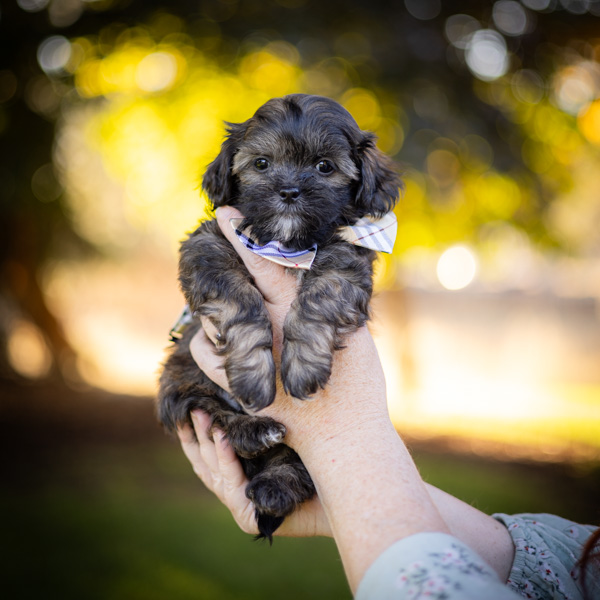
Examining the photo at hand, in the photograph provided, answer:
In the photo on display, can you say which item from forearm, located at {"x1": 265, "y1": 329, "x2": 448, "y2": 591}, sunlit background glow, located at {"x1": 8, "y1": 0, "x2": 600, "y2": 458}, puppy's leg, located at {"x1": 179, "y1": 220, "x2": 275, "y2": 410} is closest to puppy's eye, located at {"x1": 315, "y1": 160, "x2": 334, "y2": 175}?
puppy's leg, located at {"x1": 179, "y1": 220, "x2": 275, "y2": 410}

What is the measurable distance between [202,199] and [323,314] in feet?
8.88

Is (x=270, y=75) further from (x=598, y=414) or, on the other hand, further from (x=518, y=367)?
(x=518, y=367)

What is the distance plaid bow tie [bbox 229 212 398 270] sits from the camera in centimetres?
253

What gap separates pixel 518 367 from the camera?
48.1ft

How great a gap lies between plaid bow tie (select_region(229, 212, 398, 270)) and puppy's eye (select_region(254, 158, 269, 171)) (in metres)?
0.29

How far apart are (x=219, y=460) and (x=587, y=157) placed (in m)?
7.88

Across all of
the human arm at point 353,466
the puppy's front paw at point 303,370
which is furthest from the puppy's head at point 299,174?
the puppy's front paw at point 303,370

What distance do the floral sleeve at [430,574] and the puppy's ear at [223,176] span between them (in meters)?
1.95

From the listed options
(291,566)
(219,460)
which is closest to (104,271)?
(291,566)

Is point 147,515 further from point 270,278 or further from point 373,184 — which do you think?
point 373,184

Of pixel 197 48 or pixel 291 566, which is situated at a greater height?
pixel 197 48

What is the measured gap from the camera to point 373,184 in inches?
113

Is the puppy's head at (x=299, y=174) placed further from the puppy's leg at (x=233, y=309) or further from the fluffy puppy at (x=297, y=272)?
the puppy's leg at (x=233, y=309)

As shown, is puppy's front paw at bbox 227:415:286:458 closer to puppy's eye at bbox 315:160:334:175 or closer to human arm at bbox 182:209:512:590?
human arm at bbox 182:209:512:590
